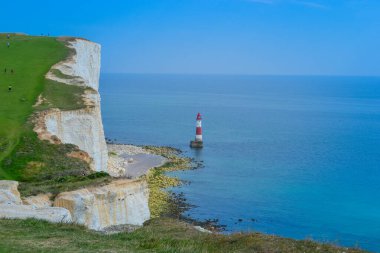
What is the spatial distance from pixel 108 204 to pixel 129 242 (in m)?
9.06

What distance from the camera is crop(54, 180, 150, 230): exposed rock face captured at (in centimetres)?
2091

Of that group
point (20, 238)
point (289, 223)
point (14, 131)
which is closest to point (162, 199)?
point (289, 223)

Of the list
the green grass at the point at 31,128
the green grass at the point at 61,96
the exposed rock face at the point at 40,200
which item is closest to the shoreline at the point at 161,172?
the green grass at the point at 31,128

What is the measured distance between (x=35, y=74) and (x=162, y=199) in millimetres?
17676

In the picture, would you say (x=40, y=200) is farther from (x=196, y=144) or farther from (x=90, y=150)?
Answer: (x=196, y=144)

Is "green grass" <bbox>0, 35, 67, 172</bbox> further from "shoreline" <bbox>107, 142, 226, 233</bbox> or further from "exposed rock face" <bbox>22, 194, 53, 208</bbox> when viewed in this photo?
"exposed rock face" <bbox>22, 194, 53, 208</bbox>

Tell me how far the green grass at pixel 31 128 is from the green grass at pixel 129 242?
6006 millimetres

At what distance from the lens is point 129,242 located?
46.8ft

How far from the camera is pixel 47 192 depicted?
2123 cm

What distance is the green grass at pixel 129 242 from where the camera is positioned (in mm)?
13059

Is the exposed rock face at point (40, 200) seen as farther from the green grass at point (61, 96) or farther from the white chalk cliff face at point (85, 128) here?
the green grass at point (61, 96)

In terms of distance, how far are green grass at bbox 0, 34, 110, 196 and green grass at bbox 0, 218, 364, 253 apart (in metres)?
6.01

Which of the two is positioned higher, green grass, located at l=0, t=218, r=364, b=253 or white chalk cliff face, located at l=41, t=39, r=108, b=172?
white chalk cliff face, located at l=41, t=39, r=108, b=172

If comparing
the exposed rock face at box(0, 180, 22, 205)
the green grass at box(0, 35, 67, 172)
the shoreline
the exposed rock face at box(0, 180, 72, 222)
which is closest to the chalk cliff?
the exposed rock face at box(0, 180, 22, 205)
